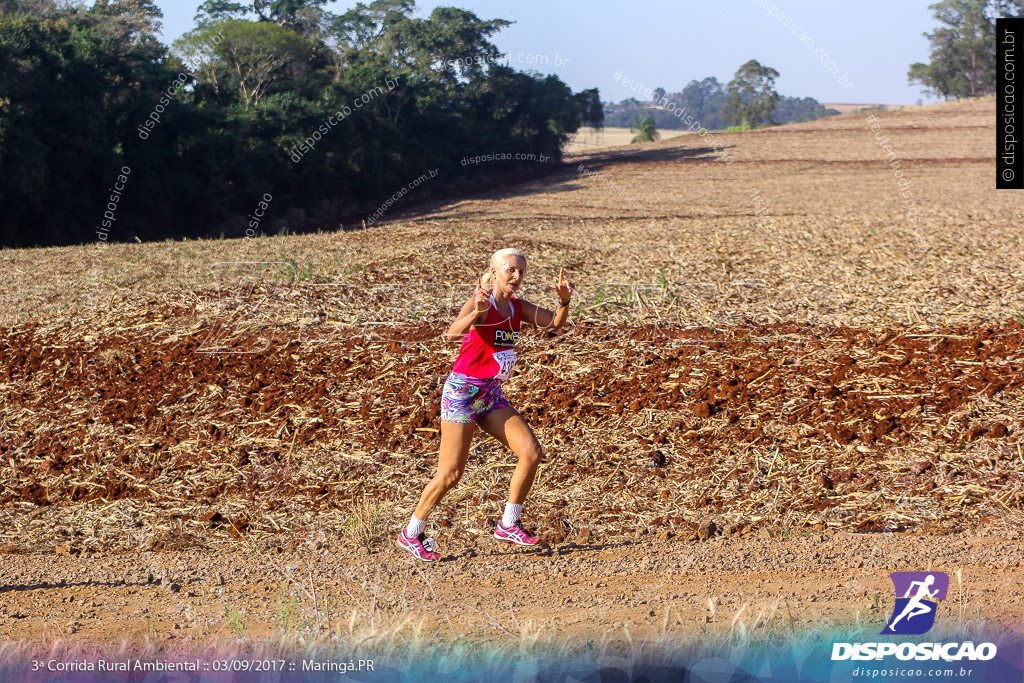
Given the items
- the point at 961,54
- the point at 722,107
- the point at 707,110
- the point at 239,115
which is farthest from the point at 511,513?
the point at 707,110

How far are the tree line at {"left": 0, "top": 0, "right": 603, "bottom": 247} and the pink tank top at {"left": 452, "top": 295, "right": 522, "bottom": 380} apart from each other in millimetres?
19219

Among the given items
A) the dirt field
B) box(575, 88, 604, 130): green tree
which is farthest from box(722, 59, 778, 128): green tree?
the dirt field

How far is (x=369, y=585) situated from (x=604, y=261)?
27.6 ft

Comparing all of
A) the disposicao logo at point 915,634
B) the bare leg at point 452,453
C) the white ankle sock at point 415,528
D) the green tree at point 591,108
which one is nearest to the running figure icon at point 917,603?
the disposicao logo at point 915,634

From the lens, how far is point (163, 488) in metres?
6.66

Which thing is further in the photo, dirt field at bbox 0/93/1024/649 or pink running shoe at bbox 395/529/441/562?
pink running shoe at bbox 395/529/441/562

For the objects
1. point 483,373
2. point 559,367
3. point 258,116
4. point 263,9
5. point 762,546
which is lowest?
point 762,546

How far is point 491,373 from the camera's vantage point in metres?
4.89

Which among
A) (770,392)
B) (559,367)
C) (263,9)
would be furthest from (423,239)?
(263,9)

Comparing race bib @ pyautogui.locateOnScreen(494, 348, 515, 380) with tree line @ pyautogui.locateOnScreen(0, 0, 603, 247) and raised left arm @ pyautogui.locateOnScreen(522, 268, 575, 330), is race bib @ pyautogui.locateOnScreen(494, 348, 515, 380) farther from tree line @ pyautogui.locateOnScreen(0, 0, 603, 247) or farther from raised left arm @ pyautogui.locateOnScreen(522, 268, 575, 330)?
tree line @ pyautogui.locateOnScreen(0, 0, 603, 247)

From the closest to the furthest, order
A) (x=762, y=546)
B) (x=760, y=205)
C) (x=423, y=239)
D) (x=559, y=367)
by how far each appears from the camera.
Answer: (x=762, y=546) → (x=559, y=367) → (x=423, y=239) → (x=760, y=205)

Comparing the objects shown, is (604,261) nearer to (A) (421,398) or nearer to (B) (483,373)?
(A) (421,398)

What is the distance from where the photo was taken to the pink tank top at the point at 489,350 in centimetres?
486

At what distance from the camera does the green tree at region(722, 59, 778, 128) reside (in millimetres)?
78250
